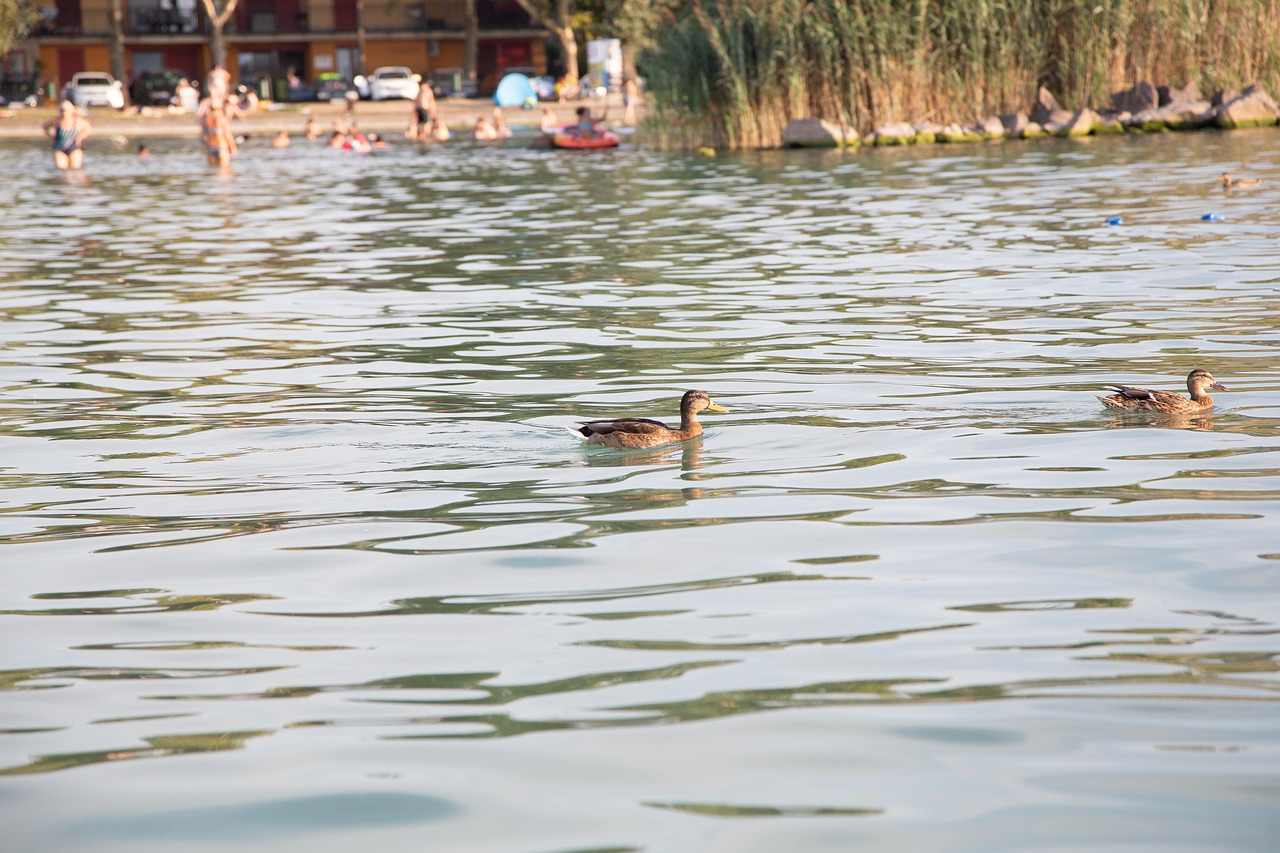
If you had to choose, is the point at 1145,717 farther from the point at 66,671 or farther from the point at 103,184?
the point at 103,184

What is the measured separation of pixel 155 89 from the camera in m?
65.1

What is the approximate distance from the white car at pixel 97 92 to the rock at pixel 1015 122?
42.8m

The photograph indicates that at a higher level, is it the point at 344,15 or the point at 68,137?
the point at 344,15

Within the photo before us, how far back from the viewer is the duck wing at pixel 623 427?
791 centimetres

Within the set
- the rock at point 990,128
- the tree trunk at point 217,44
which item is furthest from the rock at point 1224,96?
the tree trunk at point 217,44

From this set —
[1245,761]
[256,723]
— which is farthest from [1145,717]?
[256,723]

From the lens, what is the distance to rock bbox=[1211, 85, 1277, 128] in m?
31.2

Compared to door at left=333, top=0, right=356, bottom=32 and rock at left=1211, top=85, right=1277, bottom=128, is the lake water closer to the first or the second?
rock at left=1211, top=85, right=1277, bottom=128

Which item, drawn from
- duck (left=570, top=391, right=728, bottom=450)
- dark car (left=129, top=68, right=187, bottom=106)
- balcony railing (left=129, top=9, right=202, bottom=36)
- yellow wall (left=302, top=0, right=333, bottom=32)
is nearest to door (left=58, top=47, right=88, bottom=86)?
balcony railing (left=129, top=9, right=202, bottom=36)

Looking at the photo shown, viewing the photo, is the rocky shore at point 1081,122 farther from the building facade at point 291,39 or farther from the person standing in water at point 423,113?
the building facade at point 291,39

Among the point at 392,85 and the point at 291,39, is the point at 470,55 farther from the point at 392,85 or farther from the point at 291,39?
the point at 291,39

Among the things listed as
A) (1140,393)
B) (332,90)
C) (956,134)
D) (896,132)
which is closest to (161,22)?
(332,90)

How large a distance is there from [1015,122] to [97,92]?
45.7 m

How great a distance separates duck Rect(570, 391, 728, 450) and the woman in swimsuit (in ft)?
97.8
